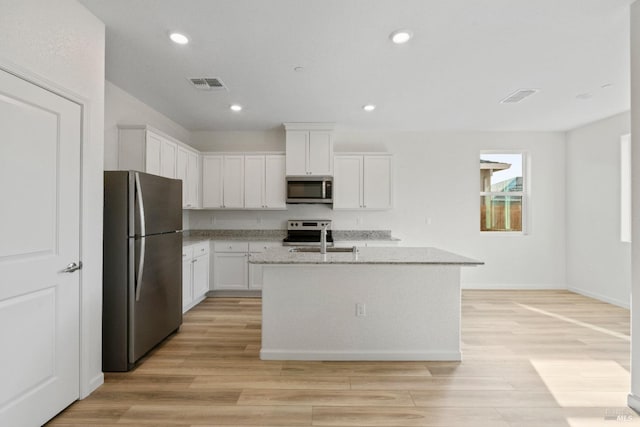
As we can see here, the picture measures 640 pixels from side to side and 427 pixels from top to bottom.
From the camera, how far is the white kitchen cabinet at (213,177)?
530 cm

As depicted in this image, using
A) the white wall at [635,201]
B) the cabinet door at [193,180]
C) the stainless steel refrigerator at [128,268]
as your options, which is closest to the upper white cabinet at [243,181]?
the cabinet door at [193,180]

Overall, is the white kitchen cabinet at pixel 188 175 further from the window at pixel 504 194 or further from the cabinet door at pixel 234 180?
the window at pixel 504 194

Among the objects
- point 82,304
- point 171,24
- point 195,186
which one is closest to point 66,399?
point 82,304

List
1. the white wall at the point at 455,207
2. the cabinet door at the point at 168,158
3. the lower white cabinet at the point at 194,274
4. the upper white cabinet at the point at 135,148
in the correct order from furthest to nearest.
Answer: the white wall at the point at 455,207 → the lower white cabinet at the point at 194,274 → the cabinet door at the point at 168,158 → the upper white cabinet at the point at 135,148

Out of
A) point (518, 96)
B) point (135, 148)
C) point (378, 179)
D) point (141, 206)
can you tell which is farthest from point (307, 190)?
point (518, 96)

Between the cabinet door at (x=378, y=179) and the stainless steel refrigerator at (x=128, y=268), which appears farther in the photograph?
the cabinet door at (x=378, y=179)

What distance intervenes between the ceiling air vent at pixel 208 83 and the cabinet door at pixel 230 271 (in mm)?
2431

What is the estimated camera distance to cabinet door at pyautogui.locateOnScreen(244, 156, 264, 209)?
5277mm

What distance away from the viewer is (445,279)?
2.87 m

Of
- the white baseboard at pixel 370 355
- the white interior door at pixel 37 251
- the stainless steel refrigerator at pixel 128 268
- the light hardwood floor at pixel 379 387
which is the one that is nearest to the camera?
the white interior door at pixel 37 251

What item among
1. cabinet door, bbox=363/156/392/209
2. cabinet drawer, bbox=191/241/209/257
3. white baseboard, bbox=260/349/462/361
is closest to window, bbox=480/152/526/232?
cabinet door, bbox=363/156/392/209

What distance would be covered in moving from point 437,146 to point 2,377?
566cm

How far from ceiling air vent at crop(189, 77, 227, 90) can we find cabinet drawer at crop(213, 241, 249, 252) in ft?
7.53

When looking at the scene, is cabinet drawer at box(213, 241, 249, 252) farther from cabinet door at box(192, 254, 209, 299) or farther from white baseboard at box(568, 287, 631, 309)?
white baseboard at box(568, 287, 631, 309)
